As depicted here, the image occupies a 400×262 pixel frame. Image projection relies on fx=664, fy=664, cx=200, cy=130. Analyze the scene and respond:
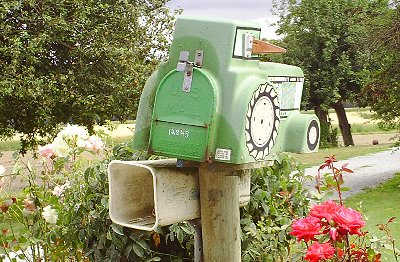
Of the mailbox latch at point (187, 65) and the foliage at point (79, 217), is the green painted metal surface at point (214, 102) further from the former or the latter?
the foliage at point (79, 217)

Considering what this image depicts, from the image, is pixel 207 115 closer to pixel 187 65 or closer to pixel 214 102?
pixel 214 102

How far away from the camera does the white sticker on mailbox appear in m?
2.07

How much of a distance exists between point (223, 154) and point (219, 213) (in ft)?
1.20

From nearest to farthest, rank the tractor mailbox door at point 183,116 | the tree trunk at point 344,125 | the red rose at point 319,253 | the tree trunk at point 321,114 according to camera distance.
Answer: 1. the tractor mailbox door at point 183,116
2. the red rose at point 319,253
3. the tree trunk at point 321,114
4. the tree trunk at point 344,125

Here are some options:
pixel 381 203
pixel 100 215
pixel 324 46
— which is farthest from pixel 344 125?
pixel 100 215

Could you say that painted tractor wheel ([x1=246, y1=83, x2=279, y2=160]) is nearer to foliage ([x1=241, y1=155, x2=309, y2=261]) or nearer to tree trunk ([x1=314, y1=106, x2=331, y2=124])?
foliage ([x1=241, y1=155, x2=309, y2=261])

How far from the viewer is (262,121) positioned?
84.7 inches

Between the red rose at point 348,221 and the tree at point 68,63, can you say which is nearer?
the red rose at point 348,221

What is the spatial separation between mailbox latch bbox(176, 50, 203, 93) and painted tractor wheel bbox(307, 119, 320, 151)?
0.49m

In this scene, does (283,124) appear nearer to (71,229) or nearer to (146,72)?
(71,229)

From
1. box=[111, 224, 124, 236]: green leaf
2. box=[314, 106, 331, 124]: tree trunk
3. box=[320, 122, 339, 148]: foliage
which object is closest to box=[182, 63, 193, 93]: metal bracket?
box=[111, 224, 124, 236]: green leaf

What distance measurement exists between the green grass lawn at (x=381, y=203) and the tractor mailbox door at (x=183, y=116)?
244 inches

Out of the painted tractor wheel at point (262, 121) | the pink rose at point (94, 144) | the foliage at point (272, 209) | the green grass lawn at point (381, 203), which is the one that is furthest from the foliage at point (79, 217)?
the green grass lawn at point (381, 203)

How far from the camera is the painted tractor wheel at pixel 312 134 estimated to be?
2.36 meters
